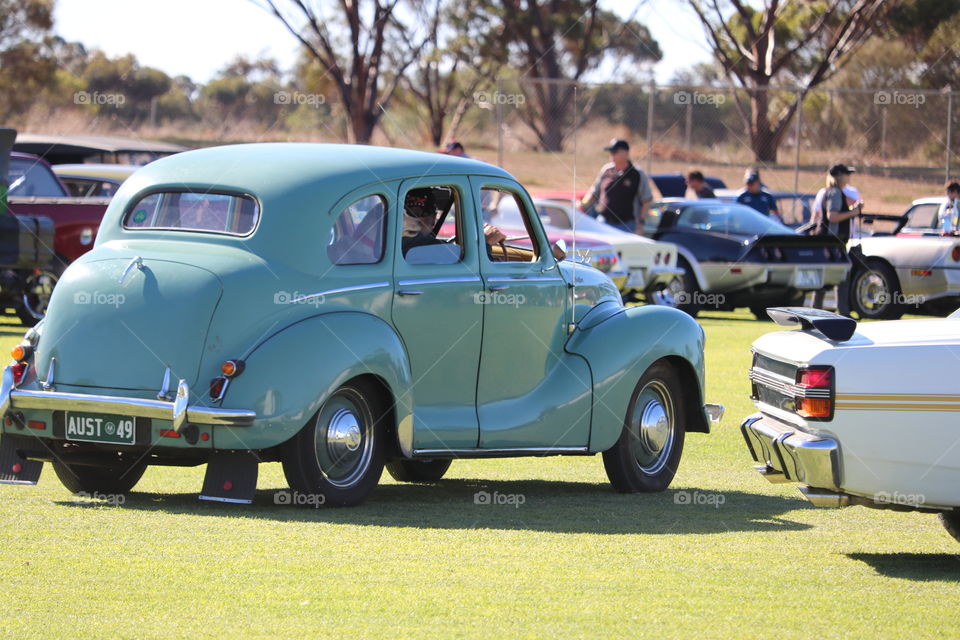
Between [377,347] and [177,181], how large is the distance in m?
1.51

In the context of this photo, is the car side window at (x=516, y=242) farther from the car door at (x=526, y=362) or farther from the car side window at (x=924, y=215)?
the car side window at (x=924, y=215)

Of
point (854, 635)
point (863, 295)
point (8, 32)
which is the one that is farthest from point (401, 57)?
point (854, 635)

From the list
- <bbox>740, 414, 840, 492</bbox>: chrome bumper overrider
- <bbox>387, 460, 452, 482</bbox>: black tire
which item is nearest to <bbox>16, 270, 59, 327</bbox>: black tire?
<bbox>387, 460, 452, 482</bbox>: black tire


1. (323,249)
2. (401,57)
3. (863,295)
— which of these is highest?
(401,57)

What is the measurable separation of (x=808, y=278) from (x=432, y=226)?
13.4 meters

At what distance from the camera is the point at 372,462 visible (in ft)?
25.9

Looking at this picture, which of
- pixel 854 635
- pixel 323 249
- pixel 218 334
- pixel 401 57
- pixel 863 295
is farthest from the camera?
pixel 401 57

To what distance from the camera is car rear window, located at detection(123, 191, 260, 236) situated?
25.9 ft

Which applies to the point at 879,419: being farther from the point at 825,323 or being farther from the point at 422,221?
the point at 422,221

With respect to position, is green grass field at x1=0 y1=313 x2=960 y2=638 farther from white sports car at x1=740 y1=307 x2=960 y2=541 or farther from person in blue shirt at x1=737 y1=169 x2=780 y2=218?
person in blue shirt at x1=737 y1=169 x2=780 y2=218

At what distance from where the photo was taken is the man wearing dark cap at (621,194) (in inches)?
773

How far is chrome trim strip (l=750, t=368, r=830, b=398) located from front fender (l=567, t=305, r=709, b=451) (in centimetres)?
156

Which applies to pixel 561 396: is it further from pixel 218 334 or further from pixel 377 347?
pixel 218 334

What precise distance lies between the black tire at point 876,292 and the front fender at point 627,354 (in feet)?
41.5
